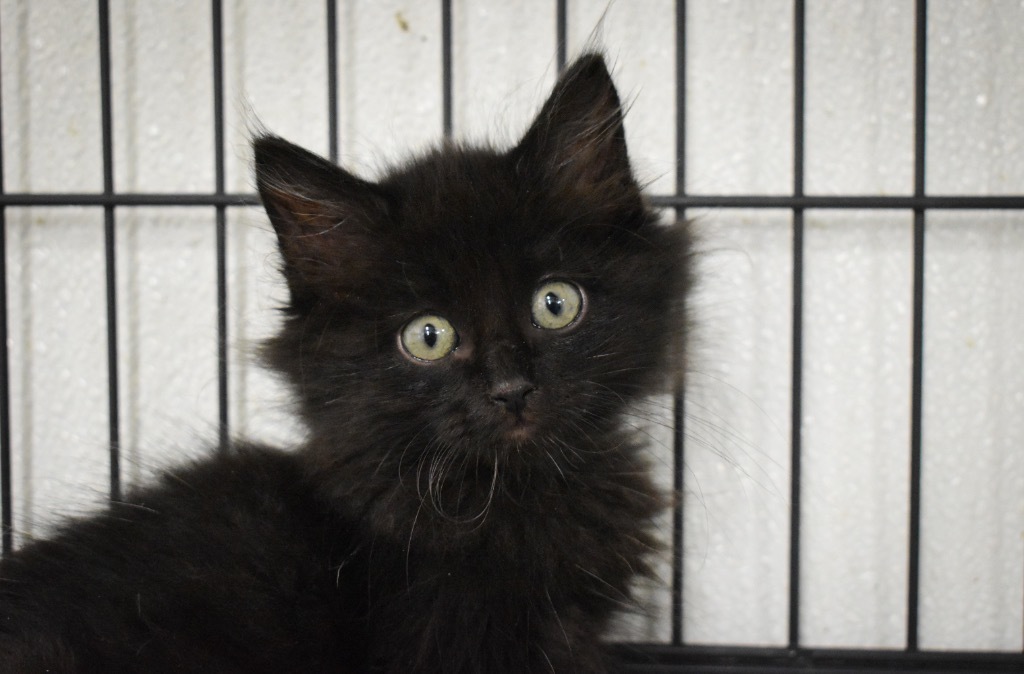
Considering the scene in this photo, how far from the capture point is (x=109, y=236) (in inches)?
44.4

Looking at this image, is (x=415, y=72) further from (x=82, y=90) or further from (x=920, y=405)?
(x=920, y=405)

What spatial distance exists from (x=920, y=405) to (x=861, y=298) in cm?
20

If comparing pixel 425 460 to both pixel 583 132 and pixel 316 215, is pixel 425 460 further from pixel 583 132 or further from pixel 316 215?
pixel 583 132

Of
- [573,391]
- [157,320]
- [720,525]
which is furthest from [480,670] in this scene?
[157,320]

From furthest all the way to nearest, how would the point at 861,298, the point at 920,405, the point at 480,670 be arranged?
1. the point at 861,298
2. the point at 920,405
3. the point at 480,670

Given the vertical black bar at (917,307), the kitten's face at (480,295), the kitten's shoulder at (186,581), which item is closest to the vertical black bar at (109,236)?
the kitten's shoulder at (186,581)

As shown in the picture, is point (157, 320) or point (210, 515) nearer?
point (210, 515)

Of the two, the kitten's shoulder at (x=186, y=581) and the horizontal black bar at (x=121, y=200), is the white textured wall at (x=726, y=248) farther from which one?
the kitten's shoulder at (x=186, y=581)

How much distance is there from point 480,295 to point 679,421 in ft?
1.52

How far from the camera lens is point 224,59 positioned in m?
1.22

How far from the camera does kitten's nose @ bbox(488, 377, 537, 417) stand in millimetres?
728

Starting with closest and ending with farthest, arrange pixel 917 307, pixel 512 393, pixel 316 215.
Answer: pixel 512 393 < pixel 316 215 < pixel 917 307

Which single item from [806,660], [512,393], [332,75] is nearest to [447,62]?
[332,75]

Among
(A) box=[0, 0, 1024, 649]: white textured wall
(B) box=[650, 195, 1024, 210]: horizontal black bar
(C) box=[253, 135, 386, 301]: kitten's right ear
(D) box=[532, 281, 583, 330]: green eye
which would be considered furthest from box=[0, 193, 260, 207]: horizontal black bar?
(B) box=[650, 195, 1024, 210]: horizontal black bar
